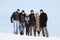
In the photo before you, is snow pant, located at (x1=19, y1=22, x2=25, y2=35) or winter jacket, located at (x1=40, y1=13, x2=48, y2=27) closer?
snow pant, located at (x1=19, y1=22, x2=25, y2=35)

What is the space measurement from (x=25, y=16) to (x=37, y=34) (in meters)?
1.59

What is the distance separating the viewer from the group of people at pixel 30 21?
57.3 ft

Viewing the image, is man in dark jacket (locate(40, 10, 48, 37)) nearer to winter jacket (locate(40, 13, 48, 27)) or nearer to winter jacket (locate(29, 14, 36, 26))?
winter jacket (locate(40, 13, 48, 27))

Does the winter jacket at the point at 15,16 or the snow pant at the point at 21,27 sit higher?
the winter jacket at the point at 15,16

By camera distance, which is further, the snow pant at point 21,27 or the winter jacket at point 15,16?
the winter jacket at point 15,16

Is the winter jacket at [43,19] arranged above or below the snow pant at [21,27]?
above

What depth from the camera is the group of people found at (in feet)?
57.3

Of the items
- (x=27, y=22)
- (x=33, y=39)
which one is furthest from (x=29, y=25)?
(x=33, y=39)

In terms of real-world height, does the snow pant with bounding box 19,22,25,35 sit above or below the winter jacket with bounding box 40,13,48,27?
below

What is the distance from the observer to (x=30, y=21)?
58.5ft

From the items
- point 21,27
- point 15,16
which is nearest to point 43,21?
point 21,27

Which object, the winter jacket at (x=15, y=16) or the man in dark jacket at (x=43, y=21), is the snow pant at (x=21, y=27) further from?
the man in dark jacket at (x=43, y=21)

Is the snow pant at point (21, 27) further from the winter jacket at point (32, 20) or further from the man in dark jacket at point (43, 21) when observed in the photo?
the man in dark jacket at point (43, 21)

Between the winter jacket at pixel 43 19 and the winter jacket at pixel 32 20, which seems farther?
the winter jacket at pixel 32 20
